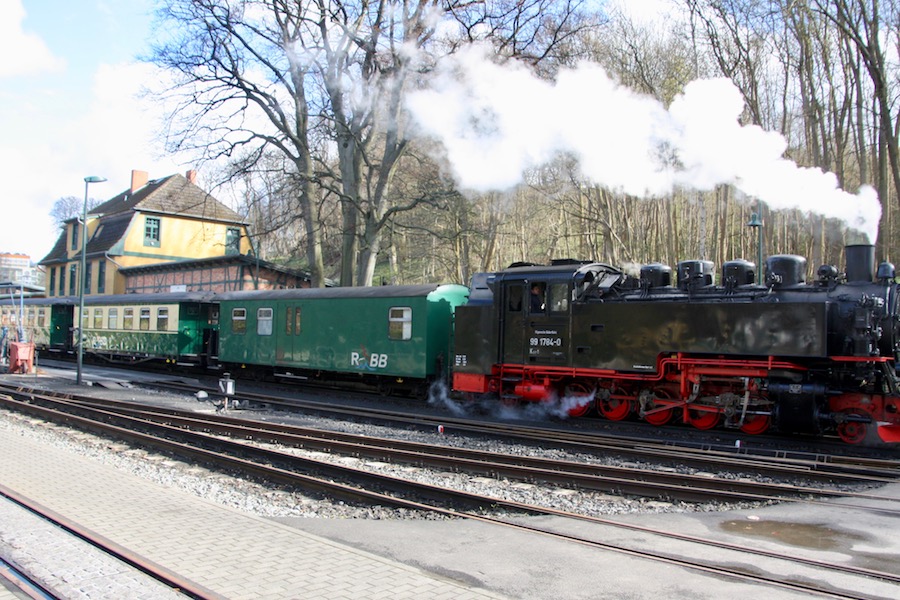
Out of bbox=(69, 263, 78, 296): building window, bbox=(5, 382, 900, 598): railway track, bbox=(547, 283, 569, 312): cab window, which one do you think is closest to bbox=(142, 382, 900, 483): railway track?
bbox=(547, 283, 569, 312): cab window

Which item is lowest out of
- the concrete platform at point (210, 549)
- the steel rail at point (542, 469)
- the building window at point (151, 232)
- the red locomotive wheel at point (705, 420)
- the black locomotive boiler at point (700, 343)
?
the concrete platform at point (210, 549)

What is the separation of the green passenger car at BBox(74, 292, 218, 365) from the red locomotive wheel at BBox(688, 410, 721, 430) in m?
16.1

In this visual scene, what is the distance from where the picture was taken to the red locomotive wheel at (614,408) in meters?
12.6

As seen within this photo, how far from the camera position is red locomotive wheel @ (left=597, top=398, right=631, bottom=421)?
41.3ft

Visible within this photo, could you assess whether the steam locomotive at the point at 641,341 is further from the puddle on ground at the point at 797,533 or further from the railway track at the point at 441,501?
the railway track at the point at 441,501

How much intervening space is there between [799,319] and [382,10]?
1935 centimetres

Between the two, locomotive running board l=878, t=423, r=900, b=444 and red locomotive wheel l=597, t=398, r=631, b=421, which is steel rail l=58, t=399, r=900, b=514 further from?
red locomotive wheel l=597, t=398, r=631, b=421

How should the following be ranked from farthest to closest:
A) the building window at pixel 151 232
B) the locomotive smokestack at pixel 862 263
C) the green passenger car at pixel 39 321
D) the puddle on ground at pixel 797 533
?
the building window at pixel 151 232
the green passenger car at pixel 39 321
the locomotive smokestack at pixel 862 263
the puddle on ground at pixel 797 533

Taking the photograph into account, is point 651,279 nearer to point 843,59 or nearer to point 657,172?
point 657,172

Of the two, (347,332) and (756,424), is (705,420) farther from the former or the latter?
(347,332)

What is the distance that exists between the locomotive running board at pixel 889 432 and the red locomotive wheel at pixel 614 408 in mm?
3987

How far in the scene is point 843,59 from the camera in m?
22.2

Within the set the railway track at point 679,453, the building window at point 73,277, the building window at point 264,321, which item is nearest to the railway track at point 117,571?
the railway track at point 679,453

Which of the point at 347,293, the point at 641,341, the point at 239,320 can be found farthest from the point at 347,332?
the point at 641,341
